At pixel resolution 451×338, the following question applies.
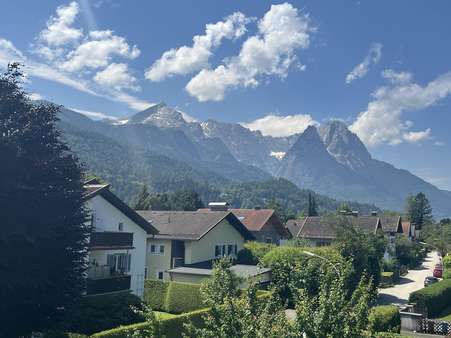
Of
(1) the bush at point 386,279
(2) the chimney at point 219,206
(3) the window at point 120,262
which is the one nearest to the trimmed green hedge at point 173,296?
(3) the window at point 120,262

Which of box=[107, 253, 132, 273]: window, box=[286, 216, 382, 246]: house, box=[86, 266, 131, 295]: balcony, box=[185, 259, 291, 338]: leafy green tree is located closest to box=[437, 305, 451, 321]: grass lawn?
box=[86, 266, 131, 295]: balcony

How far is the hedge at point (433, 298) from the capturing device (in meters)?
36.2

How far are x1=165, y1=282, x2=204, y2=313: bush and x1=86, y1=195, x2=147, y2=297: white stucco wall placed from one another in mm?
2511

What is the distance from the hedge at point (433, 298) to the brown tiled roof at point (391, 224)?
49855 millimetres

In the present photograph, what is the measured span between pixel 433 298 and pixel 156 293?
71.0 ft

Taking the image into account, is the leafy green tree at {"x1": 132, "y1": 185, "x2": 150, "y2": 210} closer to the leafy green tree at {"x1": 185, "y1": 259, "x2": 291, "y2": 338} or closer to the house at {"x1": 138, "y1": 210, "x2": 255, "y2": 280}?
the house at {"x1": 138, "y1": 210, "x2": 255, "y2": 280}

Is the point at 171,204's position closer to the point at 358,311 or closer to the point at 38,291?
the point at 38,291

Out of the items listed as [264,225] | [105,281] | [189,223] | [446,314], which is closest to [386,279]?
[264,225]

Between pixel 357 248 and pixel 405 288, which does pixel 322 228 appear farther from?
pixel 357 248

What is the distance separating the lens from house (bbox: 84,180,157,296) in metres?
31.4

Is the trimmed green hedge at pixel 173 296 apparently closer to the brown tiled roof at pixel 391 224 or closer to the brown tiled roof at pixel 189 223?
the brown tiled roof at pixel 189 223

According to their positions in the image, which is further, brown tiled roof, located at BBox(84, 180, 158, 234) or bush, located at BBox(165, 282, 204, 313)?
bush, located at BBox(165, 282, 204, 313)

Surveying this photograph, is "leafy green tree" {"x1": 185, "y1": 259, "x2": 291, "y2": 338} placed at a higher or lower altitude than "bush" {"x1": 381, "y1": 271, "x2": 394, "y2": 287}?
higher

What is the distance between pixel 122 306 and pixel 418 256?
7081cm
